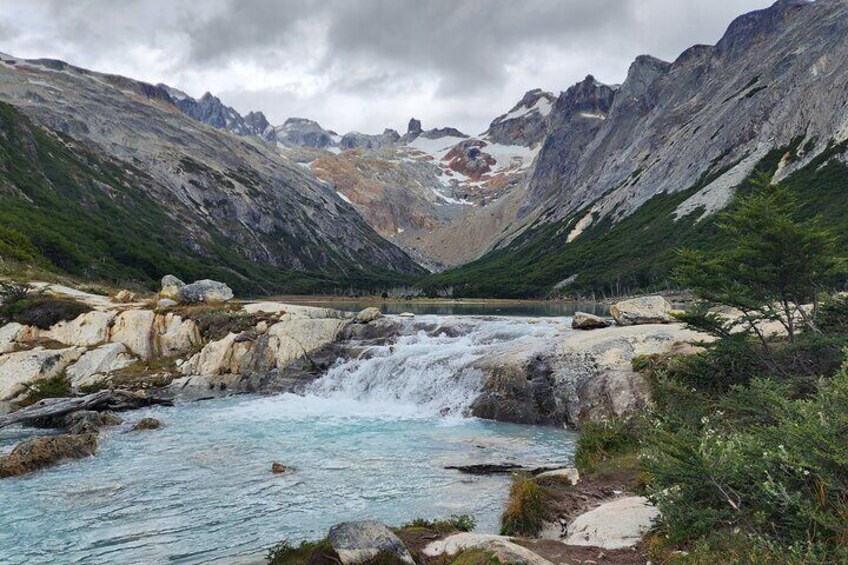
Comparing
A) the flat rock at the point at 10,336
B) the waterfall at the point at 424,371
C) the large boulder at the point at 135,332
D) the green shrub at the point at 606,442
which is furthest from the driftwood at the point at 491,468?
the flat rock at the point at 10,336

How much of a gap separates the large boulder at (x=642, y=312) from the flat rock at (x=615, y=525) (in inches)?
1072

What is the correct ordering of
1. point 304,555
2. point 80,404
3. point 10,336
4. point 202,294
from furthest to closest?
1. point 202,294
2. point 10,336
3. point 80,404
4. point 304,555

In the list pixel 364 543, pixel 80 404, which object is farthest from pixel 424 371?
pixel 364 543

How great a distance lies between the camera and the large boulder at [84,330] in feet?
137

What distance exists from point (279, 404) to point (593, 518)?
28.2 m

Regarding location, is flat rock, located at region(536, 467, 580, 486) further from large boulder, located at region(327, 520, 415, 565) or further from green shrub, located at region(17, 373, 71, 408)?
green shrub, located at region(17, 373, 71, 408)

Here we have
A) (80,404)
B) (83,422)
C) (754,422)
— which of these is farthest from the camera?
(80,404)

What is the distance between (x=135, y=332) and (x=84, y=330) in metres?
3.93

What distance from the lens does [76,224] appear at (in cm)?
14475

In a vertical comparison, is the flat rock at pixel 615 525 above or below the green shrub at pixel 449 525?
above

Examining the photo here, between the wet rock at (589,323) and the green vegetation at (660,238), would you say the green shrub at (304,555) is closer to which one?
the wet rock at (589,323)

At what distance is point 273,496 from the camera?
1841 cm

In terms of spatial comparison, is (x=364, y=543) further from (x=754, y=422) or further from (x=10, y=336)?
(x=10, y=336)

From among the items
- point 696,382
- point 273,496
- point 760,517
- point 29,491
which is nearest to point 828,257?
point 696,382
